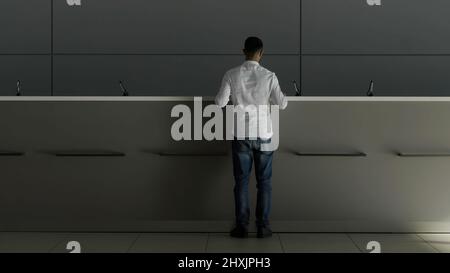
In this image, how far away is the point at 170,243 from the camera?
404 cm

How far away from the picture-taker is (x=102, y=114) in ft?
14.2

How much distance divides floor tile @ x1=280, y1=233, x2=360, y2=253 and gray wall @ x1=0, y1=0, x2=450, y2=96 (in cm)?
209

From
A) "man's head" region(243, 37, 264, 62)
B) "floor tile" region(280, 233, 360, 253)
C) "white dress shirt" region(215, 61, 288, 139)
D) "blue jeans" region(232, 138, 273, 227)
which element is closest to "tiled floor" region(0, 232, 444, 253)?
"floor tile" region(280, 233, 360, 253)

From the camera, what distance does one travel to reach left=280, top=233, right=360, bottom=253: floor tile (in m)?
3.87

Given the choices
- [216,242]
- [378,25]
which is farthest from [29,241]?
[378,25]

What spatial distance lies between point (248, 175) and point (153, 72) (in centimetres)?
227

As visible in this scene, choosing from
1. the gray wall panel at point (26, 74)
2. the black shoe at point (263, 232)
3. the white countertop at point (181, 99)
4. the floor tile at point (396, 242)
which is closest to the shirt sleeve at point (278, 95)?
the white countertop at point (181, 99)

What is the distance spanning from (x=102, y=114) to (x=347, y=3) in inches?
114

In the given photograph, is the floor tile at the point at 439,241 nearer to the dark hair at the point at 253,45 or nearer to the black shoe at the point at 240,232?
the black shoe at the point at 240,232

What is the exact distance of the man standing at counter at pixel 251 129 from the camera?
412 cm

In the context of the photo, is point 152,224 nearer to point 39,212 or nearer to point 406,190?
point 39,212

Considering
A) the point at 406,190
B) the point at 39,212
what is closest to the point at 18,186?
the point at 39,212

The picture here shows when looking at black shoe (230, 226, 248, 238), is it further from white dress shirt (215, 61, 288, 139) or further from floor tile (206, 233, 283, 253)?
white dress shirt (215, 61, 288, 139)
